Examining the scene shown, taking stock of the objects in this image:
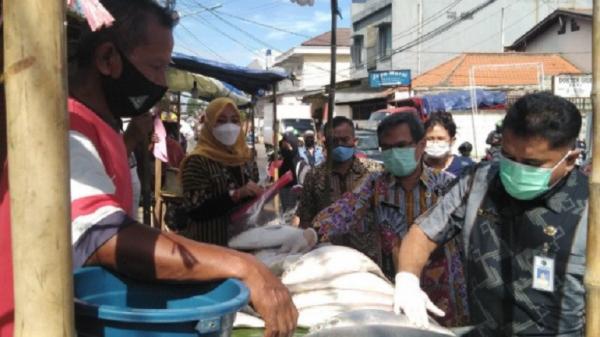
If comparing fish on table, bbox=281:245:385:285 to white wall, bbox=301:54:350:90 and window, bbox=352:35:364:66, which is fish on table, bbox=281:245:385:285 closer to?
window, bbox=352:35:364:66

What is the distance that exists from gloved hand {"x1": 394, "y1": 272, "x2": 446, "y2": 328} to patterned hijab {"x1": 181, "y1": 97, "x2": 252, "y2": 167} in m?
2.35

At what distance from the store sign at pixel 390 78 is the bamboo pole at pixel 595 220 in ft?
70.5

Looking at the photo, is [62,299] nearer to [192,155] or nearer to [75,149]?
[75,149]

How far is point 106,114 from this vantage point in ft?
5.48

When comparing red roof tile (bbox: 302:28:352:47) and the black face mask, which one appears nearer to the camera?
the black face mask

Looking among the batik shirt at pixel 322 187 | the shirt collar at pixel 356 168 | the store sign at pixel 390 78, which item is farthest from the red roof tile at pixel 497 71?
the batik shirt at pixel 322 187

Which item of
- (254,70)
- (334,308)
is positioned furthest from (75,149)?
(254,70)

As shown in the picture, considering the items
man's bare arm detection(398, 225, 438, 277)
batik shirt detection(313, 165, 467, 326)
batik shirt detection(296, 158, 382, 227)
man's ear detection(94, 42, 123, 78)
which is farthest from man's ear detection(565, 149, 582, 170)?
batik shirt detection(296, 158, 382, 227)

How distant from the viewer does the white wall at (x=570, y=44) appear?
23.6 m

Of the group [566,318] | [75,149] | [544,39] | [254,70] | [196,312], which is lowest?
[566,318]

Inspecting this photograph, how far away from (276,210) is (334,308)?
1.99 m

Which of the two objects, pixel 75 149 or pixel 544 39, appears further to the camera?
pixel 544 39

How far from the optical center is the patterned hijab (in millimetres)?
4203

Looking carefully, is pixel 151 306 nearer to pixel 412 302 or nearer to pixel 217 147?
pixel 412 302
